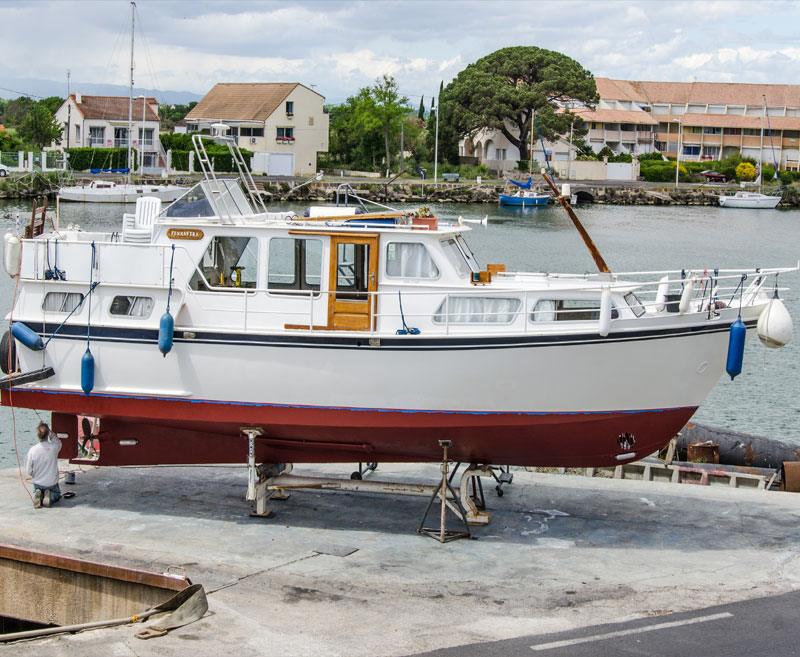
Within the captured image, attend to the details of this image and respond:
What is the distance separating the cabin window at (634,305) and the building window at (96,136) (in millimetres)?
68002

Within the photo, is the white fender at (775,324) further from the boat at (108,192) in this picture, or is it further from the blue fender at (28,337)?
the boat at (108,192)

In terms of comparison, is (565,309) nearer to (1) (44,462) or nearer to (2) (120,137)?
(1) (44,462)

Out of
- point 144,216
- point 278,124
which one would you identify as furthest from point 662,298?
point 278,124

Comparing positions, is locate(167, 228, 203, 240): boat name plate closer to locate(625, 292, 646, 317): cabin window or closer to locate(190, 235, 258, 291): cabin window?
locate(190, 235, 258, 291): cabin window

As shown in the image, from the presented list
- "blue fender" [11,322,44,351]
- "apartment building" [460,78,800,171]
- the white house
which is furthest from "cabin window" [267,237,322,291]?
"apartment building" [460,78,800,171]

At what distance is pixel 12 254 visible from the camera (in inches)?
505

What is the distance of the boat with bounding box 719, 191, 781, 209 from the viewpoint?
79.9 metres

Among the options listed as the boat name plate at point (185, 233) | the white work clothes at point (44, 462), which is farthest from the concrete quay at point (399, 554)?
the boat name plate at point (185, 233)

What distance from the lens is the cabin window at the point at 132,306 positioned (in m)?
12.4

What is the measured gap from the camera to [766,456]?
17781mm

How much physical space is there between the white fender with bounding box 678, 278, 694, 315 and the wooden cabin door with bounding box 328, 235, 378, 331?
3.59 m

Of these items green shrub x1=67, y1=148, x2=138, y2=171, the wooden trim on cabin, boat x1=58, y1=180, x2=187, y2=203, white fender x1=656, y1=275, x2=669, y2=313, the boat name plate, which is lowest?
white fender x1=656, y1=275, x2=669, y2=313

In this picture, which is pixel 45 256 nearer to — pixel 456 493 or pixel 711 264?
pixel 456 493

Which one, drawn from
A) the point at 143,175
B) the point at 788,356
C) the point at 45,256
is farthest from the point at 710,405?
the point at 143,175
